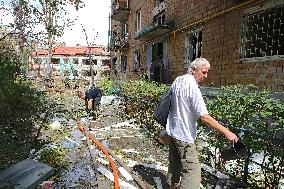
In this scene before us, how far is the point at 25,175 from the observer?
4891 millimetres

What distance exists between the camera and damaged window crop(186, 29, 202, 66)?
42.4ft

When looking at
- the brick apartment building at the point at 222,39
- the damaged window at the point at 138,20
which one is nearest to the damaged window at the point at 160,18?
the brick apartment building at the point at 222,39

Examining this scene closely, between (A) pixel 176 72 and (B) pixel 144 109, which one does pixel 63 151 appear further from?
(A) pixel 176 72

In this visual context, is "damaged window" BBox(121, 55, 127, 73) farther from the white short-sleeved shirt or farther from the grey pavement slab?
the white short-sleeved shirt

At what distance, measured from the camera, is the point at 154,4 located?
19359 mm

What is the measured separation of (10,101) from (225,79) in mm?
7094

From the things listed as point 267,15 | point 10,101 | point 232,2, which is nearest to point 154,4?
point 232,2

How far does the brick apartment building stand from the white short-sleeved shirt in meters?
5.09

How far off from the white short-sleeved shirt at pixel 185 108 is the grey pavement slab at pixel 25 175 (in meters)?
2.34

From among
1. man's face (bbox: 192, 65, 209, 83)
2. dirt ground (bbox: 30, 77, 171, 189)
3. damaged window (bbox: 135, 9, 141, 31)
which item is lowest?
dirt ground (bbox: 30, 77, 171, 189)

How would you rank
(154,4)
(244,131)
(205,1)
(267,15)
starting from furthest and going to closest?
(154,4)
(205,1)
(267,15)
(244,131)

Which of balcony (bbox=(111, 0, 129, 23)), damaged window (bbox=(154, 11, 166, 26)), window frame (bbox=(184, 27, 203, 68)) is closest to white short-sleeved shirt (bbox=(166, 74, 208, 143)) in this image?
window frame (bbox=(184, 27, 203, 68))

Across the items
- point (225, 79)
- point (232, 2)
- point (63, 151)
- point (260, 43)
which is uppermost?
point (232, 2)

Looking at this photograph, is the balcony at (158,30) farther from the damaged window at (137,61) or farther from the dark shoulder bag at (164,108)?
the dark shoulder bag at (164,108)
